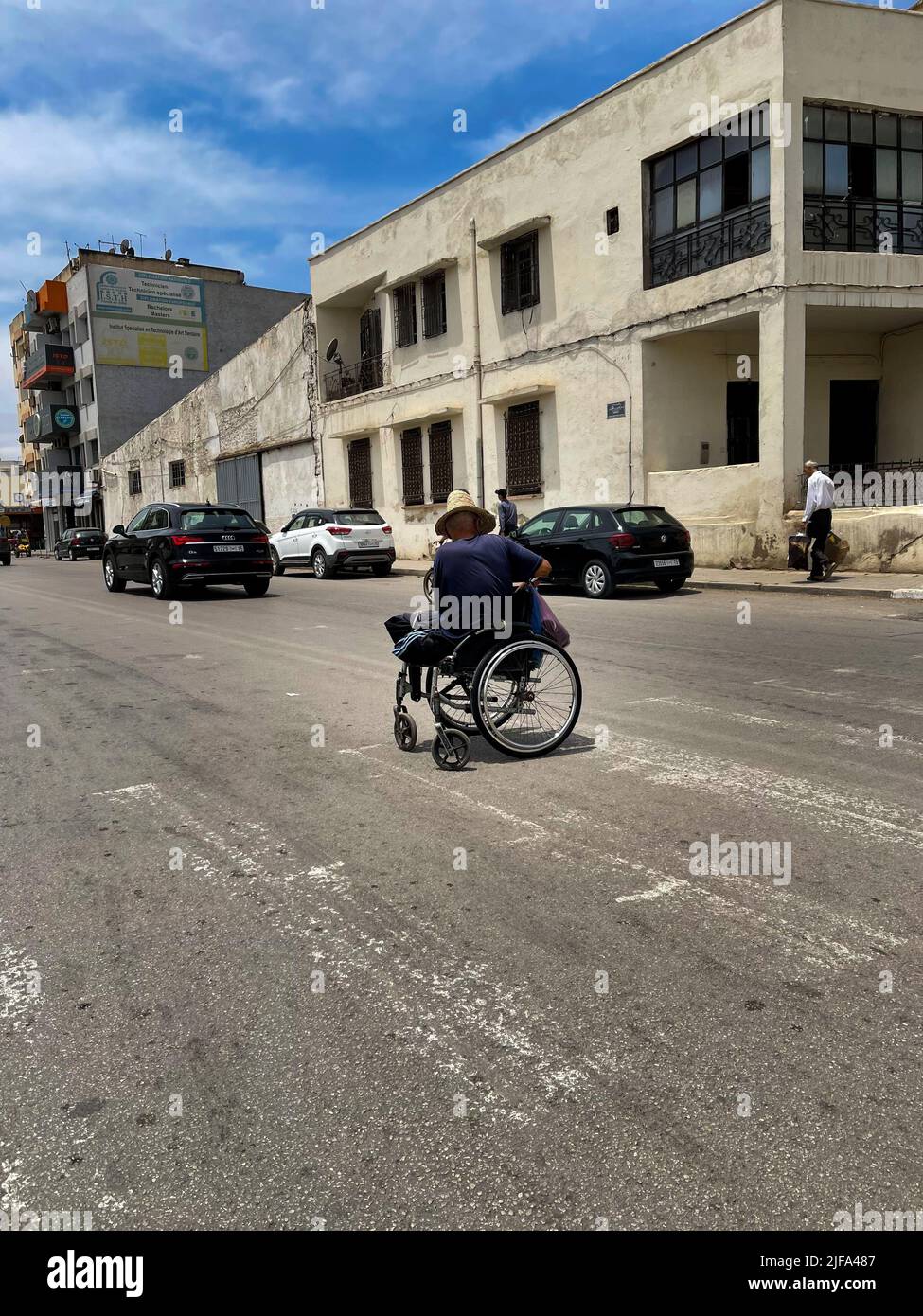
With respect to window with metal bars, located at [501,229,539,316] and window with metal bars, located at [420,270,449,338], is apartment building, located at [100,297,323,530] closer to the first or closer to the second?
window with metal bars, located at [420,270,449,338]

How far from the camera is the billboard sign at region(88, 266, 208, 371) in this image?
58.3m

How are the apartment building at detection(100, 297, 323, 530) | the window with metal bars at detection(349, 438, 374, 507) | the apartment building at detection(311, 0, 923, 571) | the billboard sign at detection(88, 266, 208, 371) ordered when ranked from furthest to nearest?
1. the billboard sign at detection(88, 266, 208, 371)
2. the apartment building at detection(100, 297, 323, 530)
3. the window with metal bars at detection(349, 438, 374, 507)
4. the apartment building at detection(311, 0, 923, 571)

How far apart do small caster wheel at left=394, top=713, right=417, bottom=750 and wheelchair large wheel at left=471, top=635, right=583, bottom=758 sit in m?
Result: 0.50

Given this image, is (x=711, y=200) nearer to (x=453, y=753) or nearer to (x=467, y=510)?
(x=467, y=510)

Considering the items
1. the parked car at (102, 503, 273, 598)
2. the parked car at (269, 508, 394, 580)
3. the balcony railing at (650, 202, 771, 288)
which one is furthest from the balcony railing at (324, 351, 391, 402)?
the parked car at (102, 503, 273, 598)

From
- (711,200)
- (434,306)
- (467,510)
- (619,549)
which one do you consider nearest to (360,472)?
(434,306)

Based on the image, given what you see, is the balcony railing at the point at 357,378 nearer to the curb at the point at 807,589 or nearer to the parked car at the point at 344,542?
the parked car at the point at 344,542

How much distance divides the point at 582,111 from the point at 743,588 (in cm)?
1174

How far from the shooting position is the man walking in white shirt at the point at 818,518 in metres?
14.7

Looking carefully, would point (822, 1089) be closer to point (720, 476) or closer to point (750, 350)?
point (720, 476)

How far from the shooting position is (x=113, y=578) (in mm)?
19297
